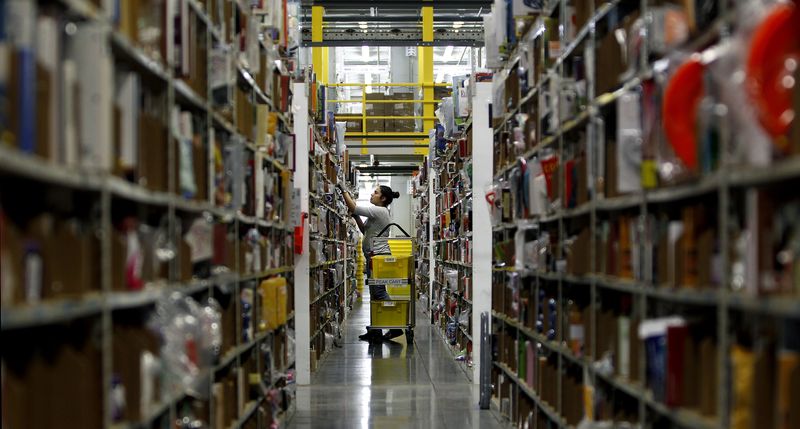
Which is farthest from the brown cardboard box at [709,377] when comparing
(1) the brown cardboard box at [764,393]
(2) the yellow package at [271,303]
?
(2) the yellow package at [271,303]

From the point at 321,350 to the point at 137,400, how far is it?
6.65 meters

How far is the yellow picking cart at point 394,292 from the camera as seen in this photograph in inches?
433

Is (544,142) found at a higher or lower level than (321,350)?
higher

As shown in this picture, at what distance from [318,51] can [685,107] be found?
13.0 meters

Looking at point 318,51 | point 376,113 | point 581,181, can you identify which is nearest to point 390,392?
point 581,181

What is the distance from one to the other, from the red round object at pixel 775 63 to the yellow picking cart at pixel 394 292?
9.11 metres

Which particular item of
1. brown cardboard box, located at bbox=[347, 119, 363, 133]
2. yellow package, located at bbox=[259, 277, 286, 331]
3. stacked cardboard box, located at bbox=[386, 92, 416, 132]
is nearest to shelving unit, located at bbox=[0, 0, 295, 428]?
yellow package, located at bbox=[259, 277, 286, 331]

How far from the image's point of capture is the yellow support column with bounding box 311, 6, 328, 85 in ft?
40.3

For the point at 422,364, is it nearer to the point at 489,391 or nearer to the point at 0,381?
the point at 489,391

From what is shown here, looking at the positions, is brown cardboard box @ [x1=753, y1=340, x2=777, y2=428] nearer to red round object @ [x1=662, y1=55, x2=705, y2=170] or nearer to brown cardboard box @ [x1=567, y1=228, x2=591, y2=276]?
red round object @ [x1=662, y1=55, x2=705, y2=170]

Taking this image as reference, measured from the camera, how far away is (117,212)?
108 inches

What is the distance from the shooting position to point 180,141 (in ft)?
9.87

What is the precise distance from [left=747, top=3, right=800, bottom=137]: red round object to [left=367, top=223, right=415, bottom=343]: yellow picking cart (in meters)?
9.11

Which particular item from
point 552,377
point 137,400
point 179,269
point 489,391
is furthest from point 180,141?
point 489,391
